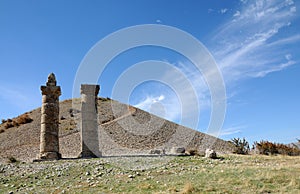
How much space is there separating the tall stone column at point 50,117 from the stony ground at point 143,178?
383 cm

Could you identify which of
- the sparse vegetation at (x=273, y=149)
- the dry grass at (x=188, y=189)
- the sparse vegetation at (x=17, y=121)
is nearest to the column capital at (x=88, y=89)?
the dry grass at (x=188, y=189)

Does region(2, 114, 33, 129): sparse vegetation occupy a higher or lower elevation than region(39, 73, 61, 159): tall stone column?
higher

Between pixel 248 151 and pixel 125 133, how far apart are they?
13.6m

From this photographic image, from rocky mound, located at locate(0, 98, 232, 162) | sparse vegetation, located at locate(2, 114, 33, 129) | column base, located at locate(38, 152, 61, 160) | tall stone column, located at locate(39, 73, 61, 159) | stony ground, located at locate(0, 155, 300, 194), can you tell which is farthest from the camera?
sparse vegetation, located at locate(2, 114, 33, 129)

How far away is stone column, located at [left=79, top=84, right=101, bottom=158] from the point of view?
21500 mm

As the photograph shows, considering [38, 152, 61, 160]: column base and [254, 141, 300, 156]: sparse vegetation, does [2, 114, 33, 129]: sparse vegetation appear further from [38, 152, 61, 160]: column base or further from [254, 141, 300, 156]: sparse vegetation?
[254, 141, 300, 156]: sparse vegetation

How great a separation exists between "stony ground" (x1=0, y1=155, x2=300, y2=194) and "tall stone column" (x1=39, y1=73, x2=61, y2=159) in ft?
12.6

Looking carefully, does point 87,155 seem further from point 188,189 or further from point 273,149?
point 273,149

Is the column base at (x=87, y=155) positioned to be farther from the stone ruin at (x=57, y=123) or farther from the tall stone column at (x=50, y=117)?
the tall stone column at (x=50, y=117)

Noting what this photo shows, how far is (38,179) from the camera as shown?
14.2 metres

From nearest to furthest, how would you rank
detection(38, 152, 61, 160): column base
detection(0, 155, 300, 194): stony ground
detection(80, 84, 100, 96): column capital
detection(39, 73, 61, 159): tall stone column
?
detection(0, 155, 300, 194): stony ground < detection(38, 152, 61, 160): column base < detection(39, 73, 61, 159): tall stone column < detection(80, 84, 100, 96): column capital

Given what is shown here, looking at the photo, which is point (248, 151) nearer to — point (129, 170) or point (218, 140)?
point (218, 140)

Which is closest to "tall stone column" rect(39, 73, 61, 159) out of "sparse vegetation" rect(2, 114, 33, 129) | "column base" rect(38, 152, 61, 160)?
"column base" rect(38, 152, 61, 160)

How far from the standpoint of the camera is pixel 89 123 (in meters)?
22.2
